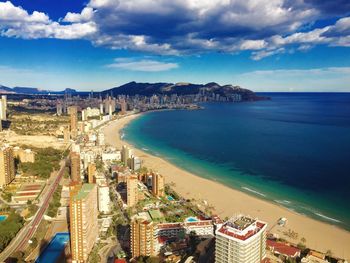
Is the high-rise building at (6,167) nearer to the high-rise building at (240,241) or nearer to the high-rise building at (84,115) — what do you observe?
the high-rise building at (240,241)

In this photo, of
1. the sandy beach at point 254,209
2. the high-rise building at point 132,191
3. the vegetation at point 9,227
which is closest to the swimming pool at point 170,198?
the sandy beach at point 254,209

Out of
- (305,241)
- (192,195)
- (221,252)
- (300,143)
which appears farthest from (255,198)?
(300,143)

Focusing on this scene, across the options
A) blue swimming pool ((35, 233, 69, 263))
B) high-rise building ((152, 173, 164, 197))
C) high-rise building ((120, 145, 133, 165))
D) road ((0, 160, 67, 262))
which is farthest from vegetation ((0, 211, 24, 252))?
high-rise building ((120, 145, 133, 165))

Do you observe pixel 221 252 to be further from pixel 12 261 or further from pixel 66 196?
pixel 66 196

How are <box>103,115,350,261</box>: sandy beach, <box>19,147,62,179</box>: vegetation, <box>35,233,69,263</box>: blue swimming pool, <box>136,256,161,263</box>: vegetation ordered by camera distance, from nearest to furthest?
<box>136,256,161,263</box>: vegetation, <box>35,233,69,263</box>: blue swimming pool, <box>103,115,350,261</box>: sandy beach, <box>19,147,62,179</box>: vegetation

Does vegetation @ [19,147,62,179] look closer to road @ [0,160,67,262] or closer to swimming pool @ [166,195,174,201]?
road @ [0,160,67,262]
